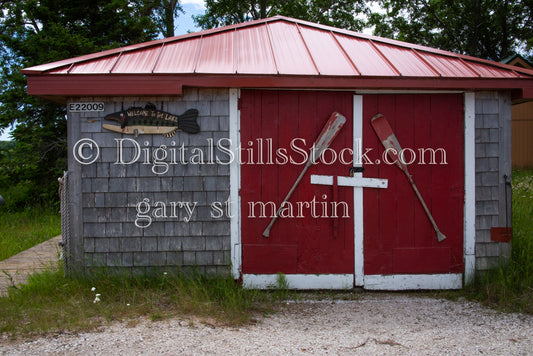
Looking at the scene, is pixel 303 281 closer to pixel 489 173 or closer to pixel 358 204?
pixel 358 204

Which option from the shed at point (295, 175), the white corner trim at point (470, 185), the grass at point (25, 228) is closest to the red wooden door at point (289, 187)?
the shed at point (295, 175)

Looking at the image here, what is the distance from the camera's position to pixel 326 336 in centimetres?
366

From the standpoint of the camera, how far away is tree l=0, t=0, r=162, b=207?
10289 millimetres

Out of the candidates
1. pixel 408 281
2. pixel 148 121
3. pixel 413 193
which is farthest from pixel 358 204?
pixel 148 121

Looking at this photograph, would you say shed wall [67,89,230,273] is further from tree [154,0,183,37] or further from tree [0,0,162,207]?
tree [154,0,183,37]

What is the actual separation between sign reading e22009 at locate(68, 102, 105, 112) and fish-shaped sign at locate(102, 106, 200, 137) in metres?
0.16

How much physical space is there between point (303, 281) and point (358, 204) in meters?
1.09

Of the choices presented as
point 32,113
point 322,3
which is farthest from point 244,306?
point 322,3

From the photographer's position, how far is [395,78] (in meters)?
4.52

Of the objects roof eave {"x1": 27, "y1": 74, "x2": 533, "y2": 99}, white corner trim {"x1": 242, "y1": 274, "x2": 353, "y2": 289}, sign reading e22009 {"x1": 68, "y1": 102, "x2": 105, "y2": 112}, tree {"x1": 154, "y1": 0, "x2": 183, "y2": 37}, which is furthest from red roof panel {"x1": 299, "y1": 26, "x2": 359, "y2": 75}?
tree {"x1": 154, "y1": 0, "x2": 183, "y2": 37}

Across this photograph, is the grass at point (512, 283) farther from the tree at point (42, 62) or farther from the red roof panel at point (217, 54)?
the tree at point (42, 62)

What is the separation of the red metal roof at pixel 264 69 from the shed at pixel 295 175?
0.03 meters

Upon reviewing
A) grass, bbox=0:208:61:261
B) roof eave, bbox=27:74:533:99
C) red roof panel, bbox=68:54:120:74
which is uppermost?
red roof panel, bbox=68:54:120:74

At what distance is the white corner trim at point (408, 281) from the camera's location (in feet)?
15.7
